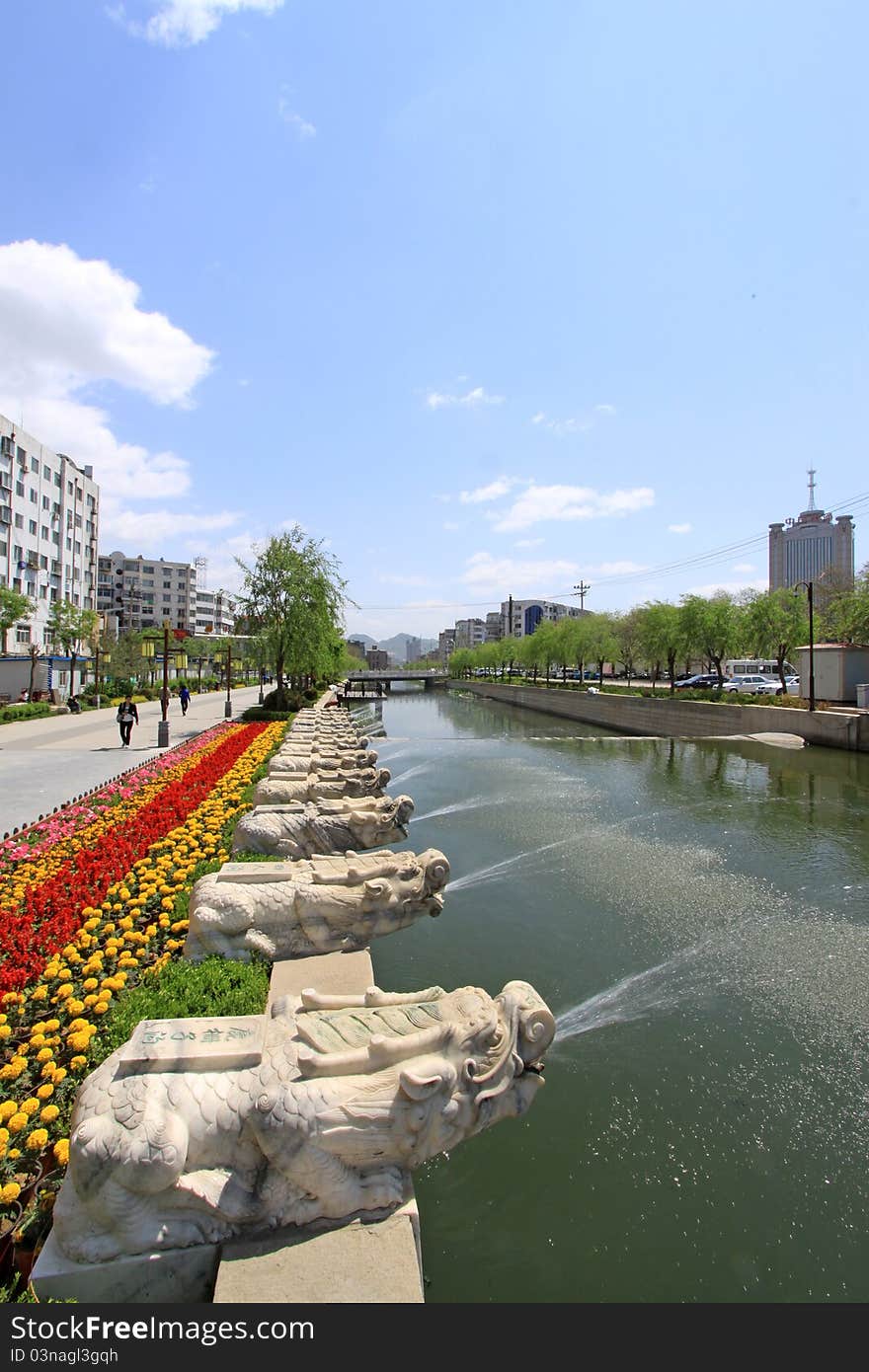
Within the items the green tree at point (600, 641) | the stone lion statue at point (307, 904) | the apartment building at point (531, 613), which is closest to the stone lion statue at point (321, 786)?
the stone lion statue at point (307, 904)

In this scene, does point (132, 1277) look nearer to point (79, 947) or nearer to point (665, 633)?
point (79, 947)

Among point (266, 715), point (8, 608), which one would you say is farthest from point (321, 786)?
point (8, 608)

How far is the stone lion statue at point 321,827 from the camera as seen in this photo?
7.09m

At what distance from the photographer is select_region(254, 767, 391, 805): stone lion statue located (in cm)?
892

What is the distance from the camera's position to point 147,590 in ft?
324

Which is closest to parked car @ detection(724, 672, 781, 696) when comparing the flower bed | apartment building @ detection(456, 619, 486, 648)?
the flower bed

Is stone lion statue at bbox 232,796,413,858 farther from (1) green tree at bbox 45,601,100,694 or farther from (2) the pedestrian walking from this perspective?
(1) green tree at bbox 45,601,100,694

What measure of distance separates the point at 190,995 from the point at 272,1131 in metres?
1.68

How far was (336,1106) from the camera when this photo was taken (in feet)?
8.93

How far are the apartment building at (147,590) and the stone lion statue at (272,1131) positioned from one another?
95.4 m

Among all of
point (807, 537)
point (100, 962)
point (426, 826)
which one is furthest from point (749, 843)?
point (807, 537)

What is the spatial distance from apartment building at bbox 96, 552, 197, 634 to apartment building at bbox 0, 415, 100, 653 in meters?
30.8

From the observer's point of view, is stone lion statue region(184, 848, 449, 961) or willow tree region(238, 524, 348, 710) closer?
stone lion statue region(184, 848, 449, 961)
